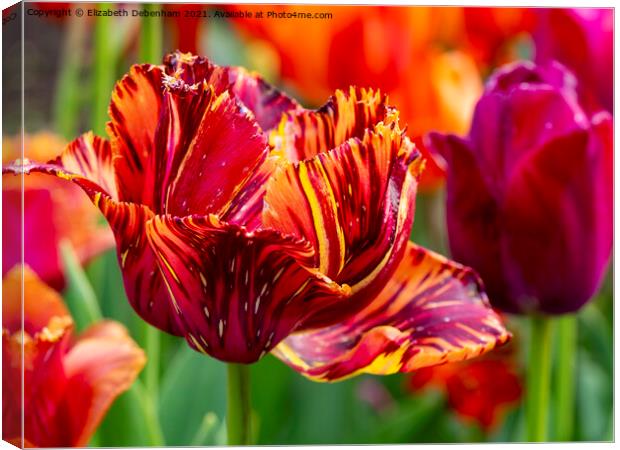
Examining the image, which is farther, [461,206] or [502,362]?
[502,362]

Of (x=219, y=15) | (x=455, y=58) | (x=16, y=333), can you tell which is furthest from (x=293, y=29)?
(x=16, y=333)

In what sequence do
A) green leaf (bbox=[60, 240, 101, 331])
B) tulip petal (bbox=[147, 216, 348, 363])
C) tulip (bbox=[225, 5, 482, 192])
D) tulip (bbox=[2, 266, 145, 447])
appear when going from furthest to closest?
tulip (bbox=[225, 5, 482, 192]) → green leaf (bbox=[60, 240, 101, 331]) → tulip (bbox=[2, 266, 145, 447]) → tulip petal (bbox=[147, 216, 348, 363])

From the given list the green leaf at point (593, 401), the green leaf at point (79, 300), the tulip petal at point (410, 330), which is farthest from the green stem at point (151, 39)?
the green leaf at point (593, 401)

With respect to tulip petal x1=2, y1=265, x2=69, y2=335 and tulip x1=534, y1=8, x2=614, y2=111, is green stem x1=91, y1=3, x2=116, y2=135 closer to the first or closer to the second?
tulip petal x1=2, y1=265, x2=69, y2=335

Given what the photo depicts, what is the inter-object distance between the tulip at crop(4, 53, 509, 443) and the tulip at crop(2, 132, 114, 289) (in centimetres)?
16

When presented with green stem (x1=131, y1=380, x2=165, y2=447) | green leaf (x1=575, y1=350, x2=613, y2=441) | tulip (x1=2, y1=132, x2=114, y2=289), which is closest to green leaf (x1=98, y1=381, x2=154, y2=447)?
green stem (x1=131, y1=380, x2=165, y2=447)

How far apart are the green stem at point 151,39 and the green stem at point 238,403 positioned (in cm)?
25

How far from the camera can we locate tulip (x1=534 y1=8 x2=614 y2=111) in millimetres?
691

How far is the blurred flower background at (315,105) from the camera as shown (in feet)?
2.18

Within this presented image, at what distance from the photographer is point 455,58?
0.88 metres

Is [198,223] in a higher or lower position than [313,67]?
lower

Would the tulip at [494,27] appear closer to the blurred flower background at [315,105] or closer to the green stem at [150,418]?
the blurred flower background at [315,105]

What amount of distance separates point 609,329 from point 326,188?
430 millimetres

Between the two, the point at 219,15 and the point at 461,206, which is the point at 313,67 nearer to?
the point at 219,15
